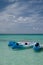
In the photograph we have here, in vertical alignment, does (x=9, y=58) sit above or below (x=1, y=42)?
below

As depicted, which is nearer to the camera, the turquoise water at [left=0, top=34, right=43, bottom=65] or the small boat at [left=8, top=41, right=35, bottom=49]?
the turquoise water at [left=0, top=34, right=43, bottom=65]

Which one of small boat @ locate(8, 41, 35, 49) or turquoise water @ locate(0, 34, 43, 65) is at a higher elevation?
small boat @ locate(8, 41, 35, 49)

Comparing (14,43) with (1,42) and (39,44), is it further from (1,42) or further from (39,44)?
(1,42)

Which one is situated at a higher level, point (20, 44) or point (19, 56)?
point (20, 44)

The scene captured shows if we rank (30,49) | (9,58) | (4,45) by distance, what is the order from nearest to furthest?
(9,58) → (30,49) → (4,45)

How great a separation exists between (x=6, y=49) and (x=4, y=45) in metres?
0.19

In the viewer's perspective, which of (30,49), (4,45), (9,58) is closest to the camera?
(9,58)

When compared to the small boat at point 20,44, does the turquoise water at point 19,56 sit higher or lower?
lower

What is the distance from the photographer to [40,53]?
2645 millimetres

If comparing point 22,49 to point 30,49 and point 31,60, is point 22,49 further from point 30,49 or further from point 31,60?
point 31,60

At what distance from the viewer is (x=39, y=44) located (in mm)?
2623

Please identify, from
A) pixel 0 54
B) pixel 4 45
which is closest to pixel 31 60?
pixel 0 54

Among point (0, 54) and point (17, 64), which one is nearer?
point (17, 64)

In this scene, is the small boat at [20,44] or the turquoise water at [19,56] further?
the small boat at [20,44]
